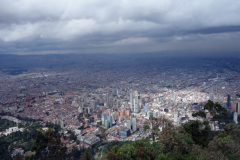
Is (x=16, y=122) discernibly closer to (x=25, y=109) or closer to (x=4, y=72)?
(x=25, y=109)

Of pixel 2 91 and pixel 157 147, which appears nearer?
pixel 157 147

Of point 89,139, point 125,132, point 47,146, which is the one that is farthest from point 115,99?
point 47,146

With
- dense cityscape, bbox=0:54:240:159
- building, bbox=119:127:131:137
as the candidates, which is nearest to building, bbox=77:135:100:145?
dense cityscape, bbox=0:54:240:159

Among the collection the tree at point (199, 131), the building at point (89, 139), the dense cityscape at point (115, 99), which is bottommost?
the building at point (89, 139)

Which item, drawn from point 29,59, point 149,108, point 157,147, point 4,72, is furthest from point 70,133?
point 29,59

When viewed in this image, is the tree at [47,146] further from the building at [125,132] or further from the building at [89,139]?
the building at [125,132]

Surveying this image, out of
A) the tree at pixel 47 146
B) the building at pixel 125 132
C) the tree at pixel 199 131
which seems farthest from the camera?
the building at pixel 125 132

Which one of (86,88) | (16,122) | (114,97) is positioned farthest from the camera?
(86,88)

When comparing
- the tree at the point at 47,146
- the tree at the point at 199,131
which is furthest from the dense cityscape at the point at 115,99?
the tree at the point at 47,146
